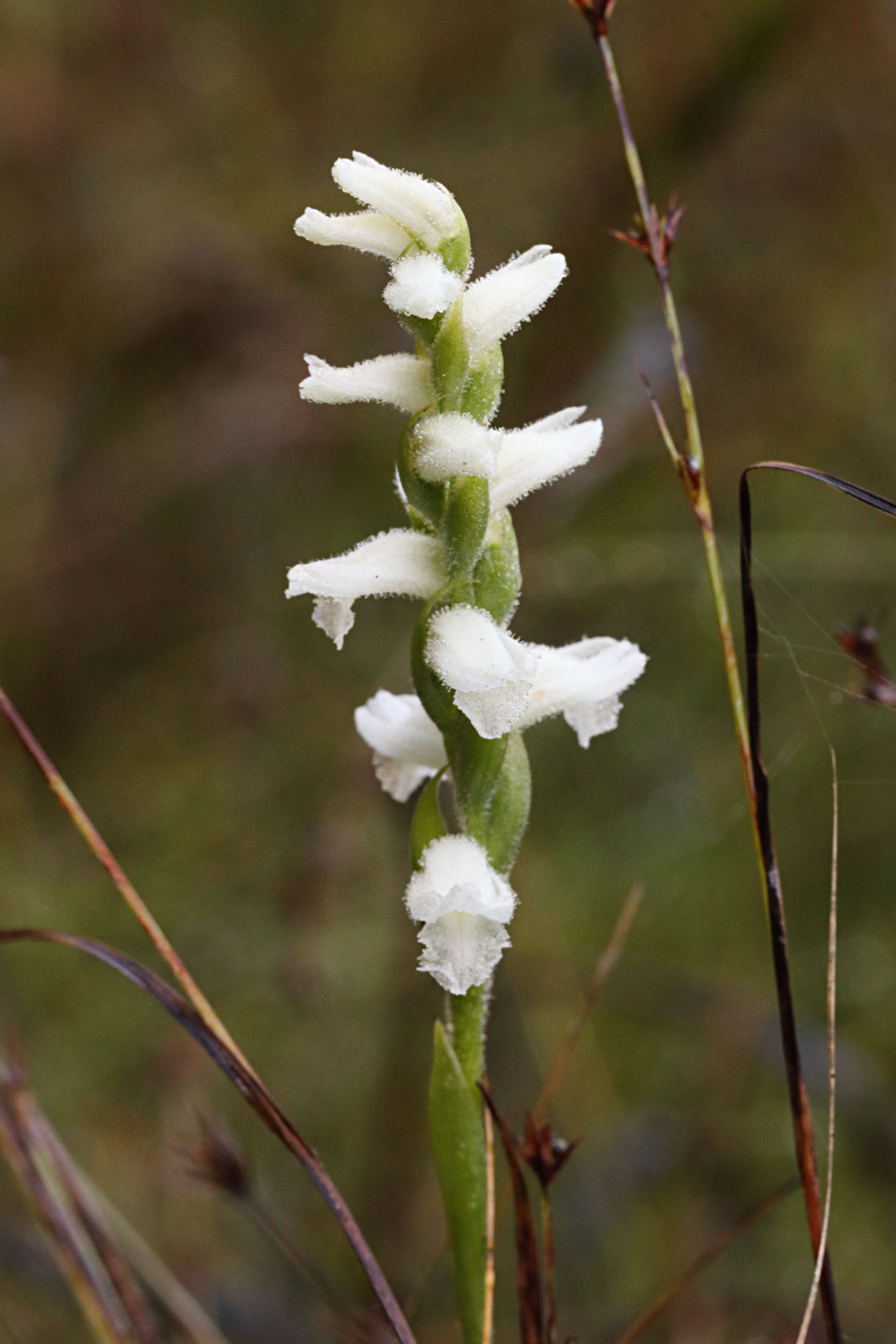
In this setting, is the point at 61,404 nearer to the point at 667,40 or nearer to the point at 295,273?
the point at 295,273

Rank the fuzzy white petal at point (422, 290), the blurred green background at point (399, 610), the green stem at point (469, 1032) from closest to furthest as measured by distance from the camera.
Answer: the fuzzy white petal at point (422, 290) → the green stem at point (469, 1032) → the blurred green background at point (399, 610)

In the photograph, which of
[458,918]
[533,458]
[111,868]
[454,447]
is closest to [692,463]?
[533,458]

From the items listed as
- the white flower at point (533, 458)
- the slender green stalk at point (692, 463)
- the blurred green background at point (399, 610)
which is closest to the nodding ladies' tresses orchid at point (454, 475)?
the white flower at point (533, 458)

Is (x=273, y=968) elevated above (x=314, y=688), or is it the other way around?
(x=314, y=688)

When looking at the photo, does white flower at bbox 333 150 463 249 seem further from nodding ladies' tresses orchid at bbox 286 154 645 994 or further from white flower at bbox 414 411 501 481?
white flower at bbox 414 411 501 481

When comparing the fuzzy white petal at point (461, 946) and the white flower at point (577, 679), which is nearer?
the fuzzy white petal at point (461, 946)

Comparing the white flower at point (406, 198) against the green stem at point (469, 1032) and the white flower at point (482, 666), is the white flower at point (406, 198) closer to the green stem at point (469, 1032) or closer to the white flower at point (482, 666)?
the white flower at point (482, 666)

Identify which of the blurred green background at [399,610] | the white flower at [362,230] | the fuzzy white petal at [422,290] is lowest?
the blurred green background at [399,610]

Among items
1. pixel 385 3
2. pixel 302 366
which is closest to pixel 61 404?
pixel 302 366

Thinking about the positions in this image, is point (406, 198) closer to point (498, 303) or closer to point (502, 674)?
point (498, 303)
